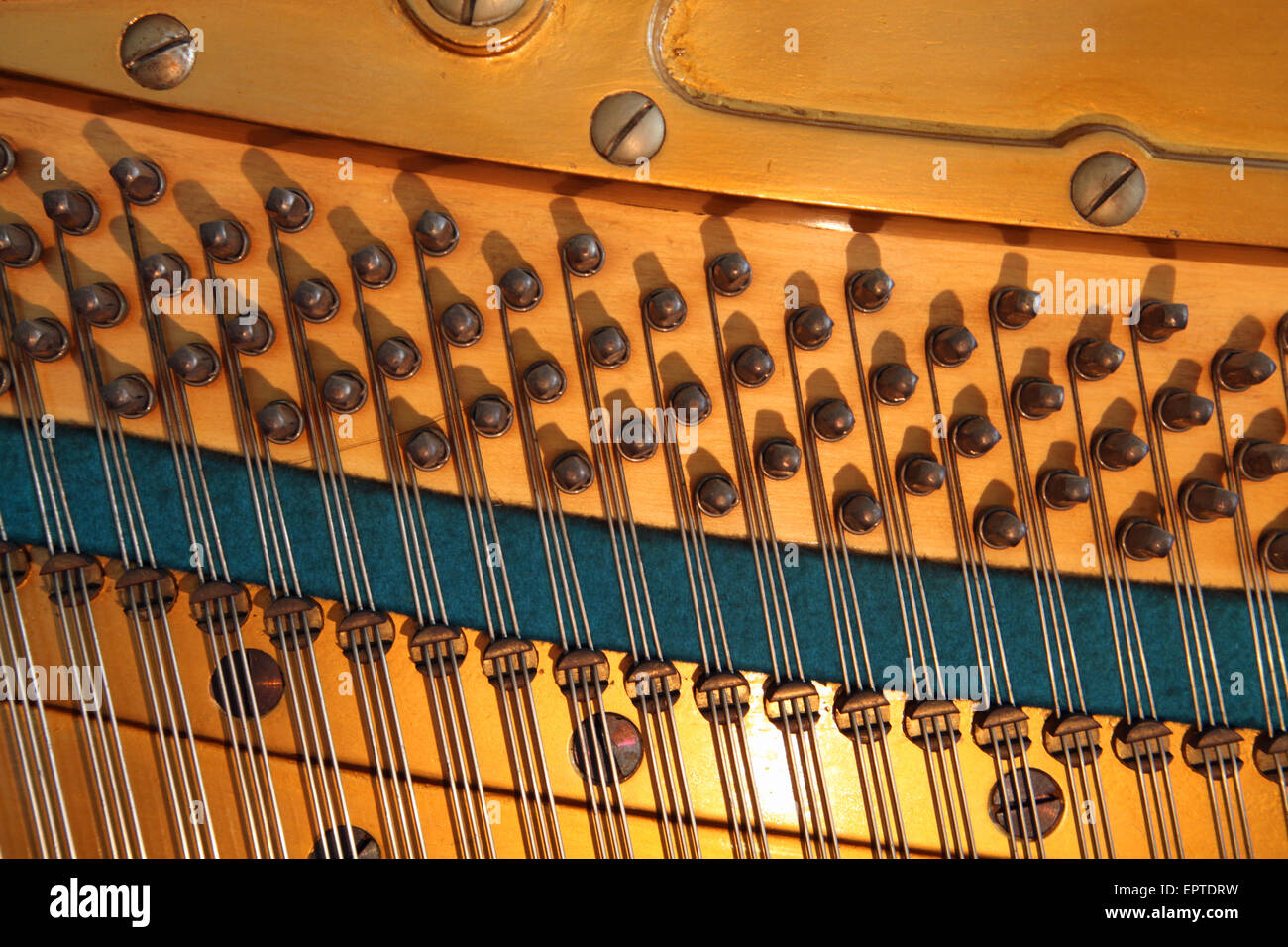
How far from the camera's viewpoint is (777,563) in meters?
2.08

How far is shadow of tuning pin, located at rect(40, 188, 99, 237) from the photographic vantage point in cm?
192

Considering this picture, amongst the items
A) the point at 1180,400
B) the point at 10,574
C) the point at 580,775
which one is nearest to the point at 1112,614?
the point at 1180,400

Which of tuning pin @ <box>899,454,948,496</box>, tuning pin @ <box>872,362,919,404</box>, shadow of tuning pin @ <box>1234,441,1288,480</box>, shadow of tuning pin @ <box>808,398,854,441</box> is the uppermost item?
tuning pin @ <box>872,362,919,404</box>

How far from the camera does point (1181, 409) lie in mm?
2049

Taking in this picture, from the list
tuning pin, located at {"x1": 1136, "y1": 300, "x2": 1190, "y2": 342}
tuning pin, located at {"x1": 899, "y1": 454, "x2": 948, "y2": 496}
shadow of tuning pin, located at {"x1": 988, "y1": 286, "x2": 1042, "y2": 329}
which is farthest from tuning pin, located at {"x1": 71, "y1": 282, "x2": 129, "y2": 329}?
tuning pin, located at {"x1": 1136, "y1": 300, "x2": 1190, "y2": 342}

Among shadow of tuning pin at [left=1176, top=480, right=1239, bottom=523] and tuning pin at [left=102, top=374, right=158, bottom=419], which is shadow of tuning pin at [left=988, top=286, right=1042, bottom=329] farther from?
tuning pin at [left=102, top=374, right=158, bottom=419]

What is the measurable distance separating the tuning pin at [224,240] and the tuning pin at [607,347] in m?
0.69

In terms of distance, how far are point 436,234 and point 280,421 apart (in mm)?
469

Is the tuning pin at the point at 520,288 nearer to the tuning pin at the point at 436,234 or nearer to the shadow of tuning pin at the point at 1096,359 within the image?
the tuning pin at the point at 436,234

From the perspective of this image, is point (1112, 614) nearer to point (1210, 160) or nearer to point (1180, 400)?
point (1180, 400)

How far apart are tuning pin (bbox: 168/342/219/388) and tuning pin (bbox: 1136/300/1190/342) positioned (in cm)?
183
